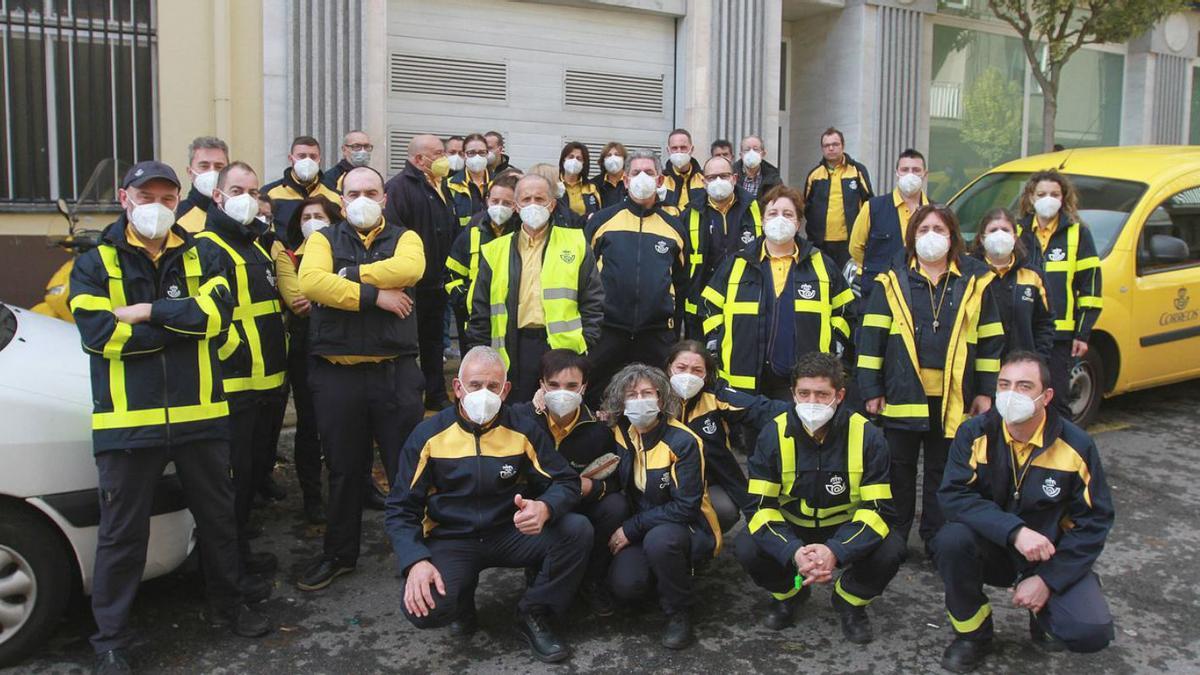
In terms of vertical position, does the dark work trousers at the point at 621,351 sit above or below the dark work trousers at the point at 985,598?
above

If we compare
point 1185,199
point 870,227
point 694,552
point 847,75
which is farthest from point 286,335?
point 847,75

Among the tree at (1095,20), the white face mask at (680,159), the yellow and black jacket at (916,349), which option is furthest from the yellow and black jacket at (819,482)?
the tree at (1095,20)

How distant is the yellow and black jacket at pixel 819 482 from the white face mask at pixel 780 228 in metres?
1.17

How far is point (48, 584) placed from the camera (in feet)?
13.1

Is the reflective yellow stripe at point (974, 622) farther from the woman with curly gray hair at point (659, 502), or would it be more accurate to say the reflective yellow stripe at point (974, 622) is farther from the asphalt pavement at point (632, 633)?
the woman with curly gray hair at point (659, 502)

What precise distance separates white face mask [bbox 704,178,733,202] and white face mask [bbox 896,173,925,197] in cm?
122

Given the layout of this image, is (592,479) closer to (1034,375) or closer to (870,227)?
(1034,375)

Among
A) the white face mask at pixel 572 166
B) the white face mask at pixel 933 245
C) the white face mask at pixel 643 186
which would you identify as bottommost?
the white face mask at pixel 933 245

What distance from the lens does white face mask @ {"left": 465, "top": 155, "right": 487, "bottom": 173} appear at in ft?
27.4

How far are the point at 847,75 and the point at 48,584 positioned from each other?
455 inches

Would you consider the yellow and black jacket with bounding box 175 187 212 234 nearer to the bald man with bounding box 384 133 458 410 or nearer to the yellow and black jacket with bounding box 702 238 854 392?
the bald man with bounding box 384 133 458 410

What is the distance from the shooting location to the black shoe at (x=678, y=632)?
4.34 meters

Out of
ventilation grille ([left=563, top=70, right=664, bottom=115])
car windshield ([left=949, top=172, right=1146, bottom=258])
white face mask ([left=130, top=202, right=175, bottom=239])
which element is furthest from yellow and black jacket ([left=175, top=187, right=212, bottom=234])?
ventilation grille ([left=563, top=70, right=664, bottom=115])

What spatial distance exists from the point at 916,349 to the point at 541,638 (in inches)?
87.6
